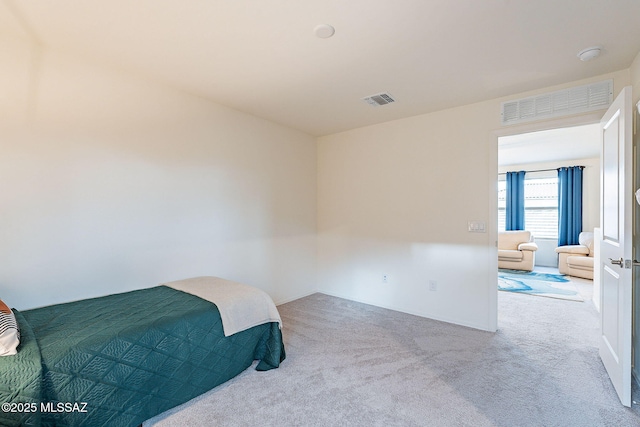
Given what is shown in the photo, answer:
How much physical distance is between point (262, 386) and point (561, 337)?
2.97m

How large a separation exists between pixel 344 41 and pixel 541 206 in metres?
7.44

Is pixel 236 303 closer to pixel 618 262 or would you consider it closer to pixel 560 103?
pixel 618 262

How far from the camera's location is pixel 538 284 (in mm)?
5078

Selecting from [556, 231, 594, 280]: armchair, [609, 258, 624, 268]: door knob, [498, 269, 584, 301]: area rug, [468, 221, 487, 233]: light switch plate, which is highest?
[468, 221, 487, 233]: light switch plate

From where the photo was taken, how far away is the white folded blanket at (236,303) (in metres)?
2.16

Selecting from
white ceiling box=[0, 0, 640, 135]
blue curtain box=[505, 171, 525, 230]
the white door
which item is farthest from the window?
the white door

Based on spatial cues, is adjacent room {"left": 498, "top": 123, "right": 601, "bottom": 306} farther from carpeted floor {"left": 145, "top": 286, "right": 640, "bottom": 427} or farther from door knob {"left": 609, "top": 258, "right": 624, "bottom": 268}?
door knob {"left": 609, "top": 258, "right": 624, "bottom": 268}

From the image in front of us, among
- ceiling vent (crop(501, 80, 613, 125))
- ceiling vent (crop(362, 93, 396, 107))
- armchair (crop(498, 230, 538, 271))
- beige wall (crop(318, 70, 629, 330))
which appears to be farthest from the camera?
armchair (crop(498, 230, 538, 271))

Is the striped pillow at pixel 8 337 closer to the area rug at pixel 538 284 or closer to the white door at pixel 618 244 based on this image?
the white door at pixel 618 244

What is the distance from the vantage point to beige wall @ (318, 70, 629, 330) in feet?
10.4

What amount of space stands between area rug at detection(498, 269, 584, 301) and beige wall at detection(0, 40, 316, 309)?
4.08m

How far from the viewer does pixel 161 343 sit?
1.80 meters

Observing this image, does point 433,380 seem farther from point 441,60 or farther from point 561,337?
point 441,60

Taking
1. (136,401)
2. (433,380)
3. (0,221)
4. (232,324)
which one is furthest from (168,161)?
(433,380)
